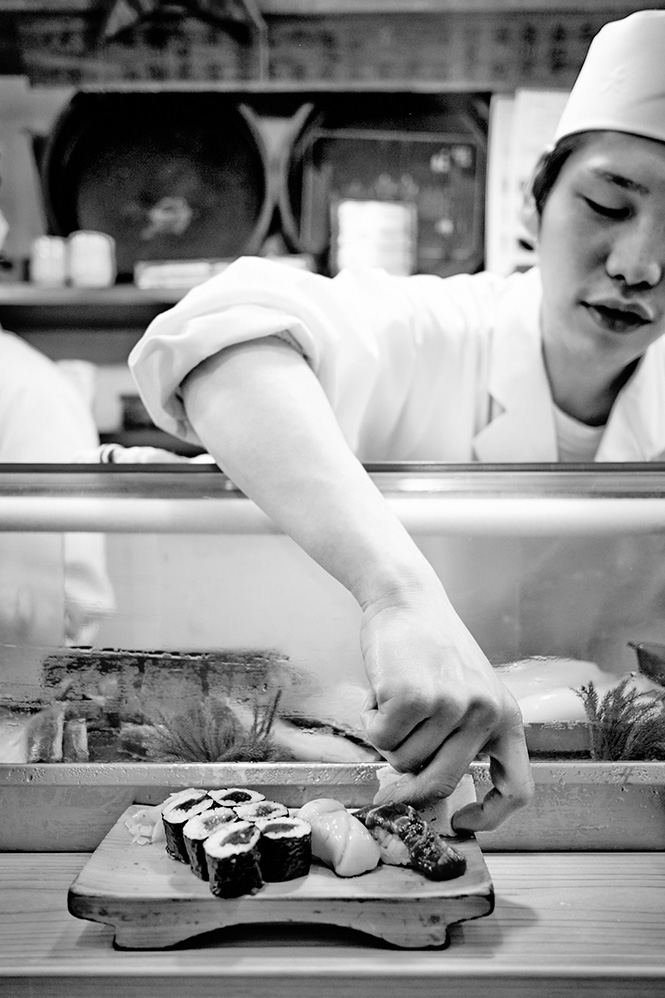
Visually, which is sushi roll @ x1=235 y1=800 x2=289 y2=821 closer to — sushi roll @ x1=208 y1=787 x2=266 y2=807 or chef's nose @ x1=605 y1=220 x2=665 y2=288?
sushi roll @ x1=208 y1=787 x2=266 y2=807

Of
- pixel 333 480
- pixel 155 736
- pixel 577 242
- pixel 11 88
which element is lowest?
pixel 155 736

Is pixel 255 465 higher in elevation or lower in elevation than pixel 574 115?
lower

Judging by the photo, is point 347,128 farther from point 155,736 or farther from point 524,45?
point 155,736

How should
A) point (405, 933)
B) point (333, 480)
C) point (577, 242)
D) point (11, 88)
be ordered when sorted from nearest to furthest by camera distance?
point (405, 933), point (333, 480), point (577, 242), point (11, 88)

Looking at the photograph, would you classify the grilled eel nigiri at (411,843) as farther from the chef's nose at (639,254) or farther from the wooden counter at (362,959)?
the chef's nose at (639,254)

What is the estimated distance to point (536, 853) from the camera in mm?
987

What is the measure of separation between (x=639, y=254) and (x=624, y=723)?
0.57 meters

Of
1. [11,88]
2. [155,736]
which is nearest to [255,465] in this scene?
[155,736]

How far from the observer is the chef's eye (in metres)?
1.21

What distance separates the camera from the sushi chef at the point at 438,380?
2.77ft

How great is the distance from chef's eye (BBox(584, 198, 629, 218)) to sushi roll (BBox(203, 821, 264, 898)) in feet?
2.88

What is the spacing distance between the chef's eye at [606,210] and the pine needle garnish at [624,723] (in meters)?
0.59

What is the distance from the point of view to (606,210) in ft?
4.02

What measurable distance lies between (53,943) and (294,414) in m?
0.54
